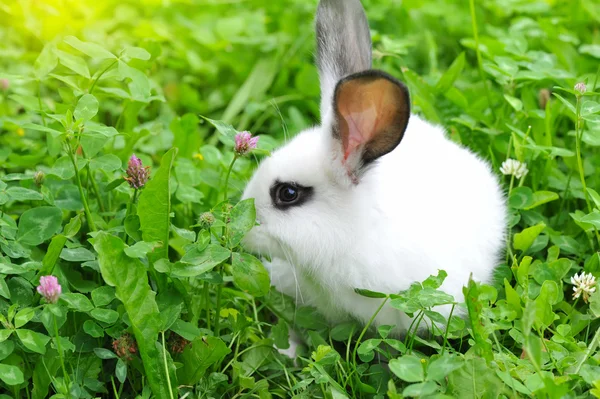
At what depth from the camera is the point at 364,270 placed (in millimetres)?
2721

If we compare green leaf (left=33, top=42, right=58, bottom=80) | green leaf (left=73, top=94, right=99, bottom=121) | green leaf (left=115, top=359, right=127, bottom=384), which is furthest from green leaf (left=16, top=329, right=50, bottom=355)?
green leaf (left=33, top=42, right=58, bottom=80)

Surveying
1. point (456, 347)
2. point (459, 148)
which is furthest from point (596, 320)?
point (459, 148)

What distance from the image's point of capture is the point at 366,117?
260cm

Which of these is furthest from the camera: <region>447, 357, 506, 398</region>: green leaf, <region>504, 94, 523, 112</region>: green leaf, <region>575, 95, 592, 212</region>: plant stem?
<region>504, 94, 523, 112</region>: green leaf

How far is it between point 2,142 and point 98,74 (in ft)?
3.42

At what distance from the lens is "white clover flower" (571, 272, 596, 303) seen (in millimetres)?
2787

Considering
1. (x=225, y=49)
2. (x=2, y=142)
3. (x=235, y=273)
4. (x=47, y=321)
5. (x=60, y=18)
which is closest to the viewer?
(x=47, y=321)

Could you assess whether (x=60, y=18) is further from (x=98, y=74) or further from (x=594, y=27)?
(x=594, y=27)

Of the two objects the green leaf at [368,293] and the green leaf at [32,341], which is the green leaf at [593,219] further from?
the green leaf at [32,341]

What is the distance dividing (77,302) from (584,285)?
1.79 metres

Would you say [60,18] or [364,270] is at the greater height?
[60,18]

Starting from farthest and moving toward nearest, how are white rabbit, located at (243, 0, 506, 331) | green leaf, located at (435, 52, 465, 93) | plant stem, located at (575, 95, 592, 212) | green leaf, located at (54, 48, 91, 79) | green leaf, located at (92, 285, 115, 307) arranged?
green leaf, located at (435, 52, 465, 93) → green leaf, located at (54, 48, 91, 79) → plant stem, located at (575, 95, 592, 212) → white rabbit, located at (243, 0, 506, 331) → green leaf, located at (92, 285, 115, 307)

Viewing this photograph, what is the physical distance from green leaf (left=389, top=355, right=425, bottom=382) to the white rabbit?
1.53 ft

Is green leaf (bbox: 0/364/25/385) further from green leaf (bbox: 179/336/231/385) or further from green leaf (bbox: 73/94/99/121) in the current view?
green leaf (bbox: 73/94/99/121)
